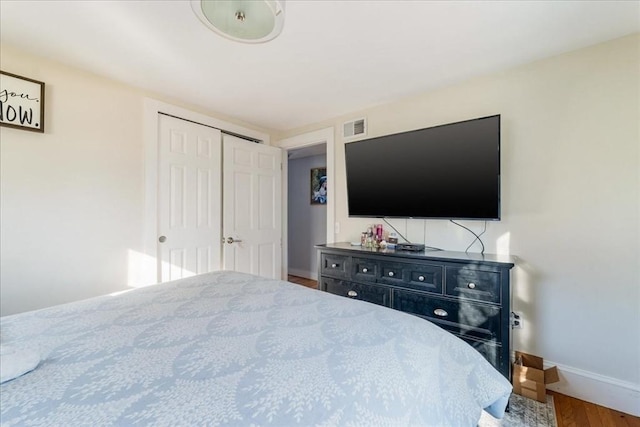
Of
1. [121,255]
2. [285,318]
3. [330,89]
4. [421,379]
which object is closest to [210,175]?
[121,255]

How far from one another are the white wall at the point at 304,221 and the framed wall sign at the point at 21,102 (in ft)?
11.6

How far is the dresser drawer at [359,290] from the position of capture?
2.16 meters

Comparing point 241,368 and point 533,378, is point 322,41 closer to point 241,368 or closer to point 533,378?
point 241,368

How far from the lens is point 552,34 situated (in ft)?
5.56

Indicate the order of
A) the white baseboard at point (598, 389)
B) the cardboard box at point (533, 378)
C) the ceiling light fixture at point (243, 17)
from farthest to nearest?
the cardboard box at point (533, 378)
the white baseboard at point (598, 389)
the ceiling light fixture at point (243, 17)

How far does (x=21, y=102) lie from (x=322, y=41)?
2102mm

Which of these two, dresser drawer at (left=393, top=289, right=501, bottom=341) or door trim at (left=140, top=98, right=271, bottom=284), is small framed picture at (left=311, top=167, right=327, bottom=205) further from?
dresser drawer at (left=393, top=289, right=501, bottom=341)

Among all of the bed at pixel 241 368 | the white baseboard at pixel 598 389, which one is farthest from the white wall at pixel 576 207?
the bed at pixel 241 368

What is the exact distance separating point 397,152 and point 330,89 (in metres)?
0.85

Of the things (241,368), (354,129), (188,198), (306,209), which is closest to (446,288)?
(241,368)

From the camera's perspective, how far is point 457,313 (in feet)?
6.02

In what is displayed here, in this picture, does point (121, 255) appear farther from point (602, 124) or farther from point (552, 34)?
point (602, 124)

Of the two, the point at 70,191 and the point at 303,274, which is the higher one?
the point at 70,191

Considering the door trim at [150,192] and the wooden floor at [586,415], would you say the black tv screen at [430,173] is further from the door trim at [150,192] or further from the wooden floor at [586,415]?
the door trim at [150,192]
